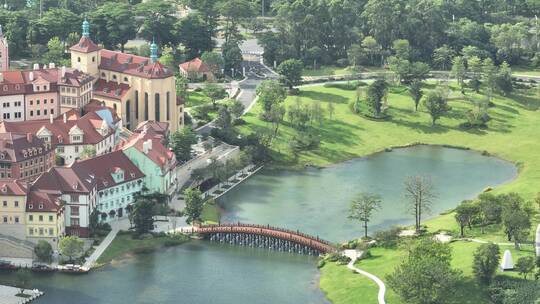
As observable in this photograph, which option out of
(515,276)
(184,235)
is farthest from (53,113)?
(515,276)

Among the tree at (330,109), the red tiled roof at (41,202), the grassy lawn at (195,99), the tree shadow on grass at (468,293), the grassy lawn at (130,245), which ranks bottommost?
the grassy lawn at (130,245)

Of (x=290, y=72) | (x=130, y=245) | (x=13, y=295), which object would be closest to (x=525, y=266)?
(x=130, y=245)

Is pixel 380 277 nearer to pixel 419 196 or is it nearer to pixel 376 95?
pixel 419 196

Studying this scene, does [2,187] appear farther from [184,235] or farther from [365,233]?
[365,233]

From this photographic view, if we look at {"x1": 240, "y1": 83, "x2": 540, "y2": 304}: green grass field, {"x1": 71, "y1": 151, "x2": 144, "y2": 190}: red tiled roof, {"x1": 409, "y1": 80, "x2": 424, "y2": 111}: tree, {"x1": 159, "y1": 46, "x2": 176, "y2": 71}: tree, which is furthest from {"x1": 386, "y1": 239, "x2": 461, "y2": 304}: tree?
{"x1": 159, "y1": 46, "x2": 176, "y2": 71}: tree

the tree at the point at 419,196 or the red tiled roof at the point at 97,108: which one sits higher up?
the red tiled roof at the point at 97,108

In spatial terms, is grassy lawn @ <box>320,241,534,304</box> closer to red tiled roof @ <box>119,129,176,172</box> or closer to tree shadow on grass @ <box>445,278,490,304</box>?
tree shadow on grass @ <box>445,278,490,304</box>

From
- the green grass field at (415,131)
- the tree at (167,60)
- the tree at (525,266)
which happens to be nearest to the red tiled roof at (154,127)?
the green grass field at (415,131)

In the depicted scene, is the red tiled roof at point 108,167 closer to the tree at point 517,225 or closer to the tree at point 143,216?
the tree at point 143,216
